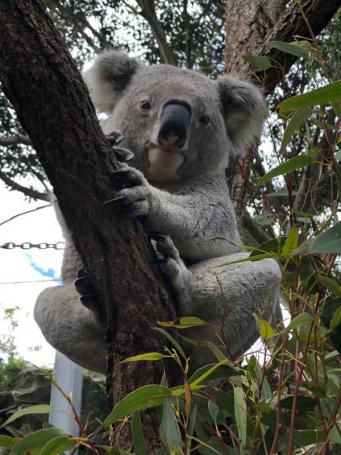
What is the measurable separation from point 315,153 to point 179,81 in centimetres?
167

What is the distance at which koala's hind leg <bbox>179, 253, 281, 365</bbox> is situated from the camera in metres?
2.22

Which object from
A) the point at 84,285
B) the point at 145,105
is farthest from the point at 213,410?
the point at 145,105

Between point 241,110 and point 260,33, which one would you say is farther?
point 260,33

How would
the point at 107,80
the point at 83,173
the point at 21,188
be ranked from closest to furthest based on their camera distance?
the point at 83,173, the point at 107,80, the point at 21,188

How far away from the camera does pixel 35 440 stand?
1.28 m

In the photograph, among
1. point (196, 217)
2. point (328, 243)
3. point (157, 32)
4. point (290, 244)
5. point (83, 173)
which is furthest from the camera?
point (157, 32)

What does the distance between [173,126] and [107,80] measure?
68 centimetres

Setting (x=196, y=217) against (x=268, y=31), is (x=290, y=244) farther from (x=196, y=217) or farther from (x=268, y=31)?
(x=268, y=31)

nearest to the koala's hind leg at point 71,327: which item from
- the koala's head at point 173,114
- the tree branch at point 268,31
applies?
the koala's head at point 173,114

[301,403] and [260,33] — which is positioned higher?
[260,33]

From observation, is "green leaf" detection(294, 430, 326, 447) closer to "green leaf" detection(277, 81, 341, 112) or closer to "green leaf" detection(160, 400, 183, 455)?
"green leaf" detection(160, 400, 183, 455)

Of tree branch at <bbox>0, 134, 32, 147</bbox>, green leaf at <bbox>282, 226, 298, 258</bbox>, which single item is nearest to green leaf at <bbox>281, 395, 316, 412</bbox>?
green leaf at <bbox>282, 226, 298, 258</bbox>

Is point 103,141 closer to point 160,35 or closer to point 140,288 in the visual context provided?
point 140,288

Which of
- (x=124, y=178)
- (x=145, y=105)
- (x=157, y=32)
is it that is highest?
(x=157, y=32)
